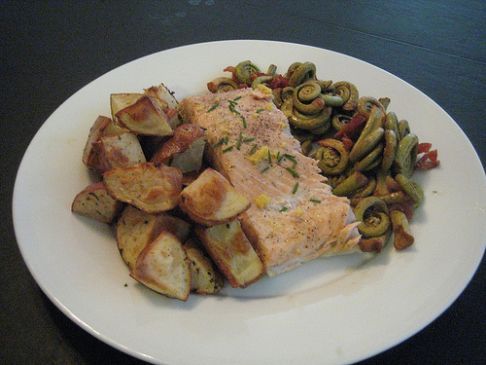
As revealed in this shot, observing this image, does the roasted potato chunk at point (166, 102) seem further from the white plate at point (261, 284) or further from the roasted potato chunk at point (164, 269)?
the roasted potato chunk at point (164, 269)

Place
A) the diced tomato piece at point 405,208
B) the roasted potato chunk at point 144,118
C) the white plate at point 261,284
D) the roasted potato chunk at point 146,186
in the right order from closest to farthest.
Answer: the white plate at point 261,284
the roasted potato chunk at point 146,186
the roasted potato chunk at point 144,118
the diced tomato piece at point 405,208

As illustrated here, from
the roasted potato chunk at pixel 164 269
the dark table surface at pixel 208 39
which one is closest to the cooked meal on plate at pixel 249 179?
the roasted potato chunk at pixel 164 269

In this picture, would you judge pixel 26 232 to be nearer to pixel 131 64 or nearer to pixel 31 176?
pixel 31 176

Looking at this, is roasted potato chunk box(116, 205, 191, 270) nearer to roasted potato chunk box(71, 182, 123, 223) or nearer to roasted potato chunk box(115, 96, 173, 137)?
roasted potato chunk box(71, 182, 123, 223)

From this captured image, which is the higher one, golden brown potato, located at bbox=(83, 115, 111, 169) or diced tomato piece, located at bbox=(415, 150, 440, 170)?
diced tomato piece, located at bbox=(415, 150, 440, 170)

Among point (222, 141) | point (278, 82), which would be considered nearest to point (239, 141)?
point (222, 141)

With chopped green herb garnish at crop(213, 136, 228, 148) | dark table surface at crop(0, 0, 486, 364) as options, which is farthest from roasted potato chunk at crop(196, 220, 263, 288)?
dark table surface at crop(0, 0, 486, 364)
